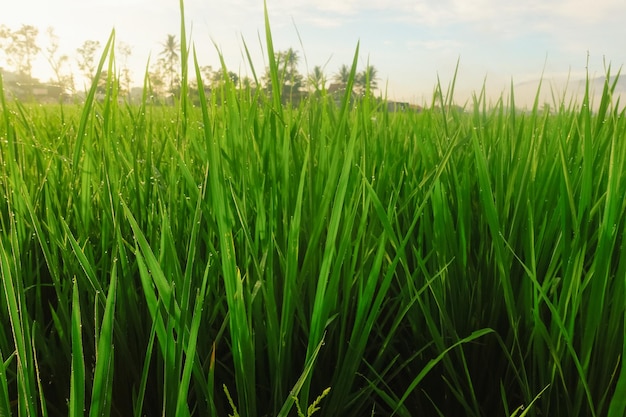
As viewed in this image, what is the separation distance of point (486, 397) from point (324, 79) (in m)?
0.57

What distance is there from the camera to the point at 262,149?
0.68 metres

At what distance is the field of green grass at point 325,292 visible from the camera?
0.42 m

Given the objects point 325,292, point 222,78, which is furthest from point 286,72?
point 325,292

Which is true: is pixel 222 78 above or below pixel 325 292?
above

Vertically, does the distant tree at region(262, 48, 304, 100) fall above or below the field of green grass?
above

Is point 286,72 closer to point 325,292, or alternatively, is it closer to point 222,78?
point 222,78

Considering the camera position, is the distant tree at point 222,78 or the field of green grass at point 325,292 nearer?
the field of green grass at point 325,292

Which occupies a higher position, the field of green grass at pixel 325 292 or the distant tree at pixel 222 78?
the distant tree at pixel 222 78

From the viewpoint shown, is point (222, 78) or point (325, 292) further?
point (222, 78)

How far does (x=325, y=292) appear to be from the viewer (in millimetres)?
508

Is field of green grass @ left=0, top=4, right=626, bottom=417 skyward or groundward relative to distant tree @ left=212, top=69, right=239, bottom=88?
groundward

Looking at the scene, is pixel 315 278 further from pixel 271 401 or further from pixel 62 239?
pixel 62 239

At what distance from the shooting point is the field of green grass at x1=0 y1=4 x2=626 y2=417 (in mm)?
421

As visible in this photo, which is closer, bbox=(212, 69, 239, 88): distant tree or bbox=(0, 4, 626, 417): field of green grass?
bbox=(0, 4, 626, 417): field of green grass
